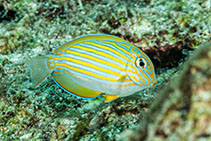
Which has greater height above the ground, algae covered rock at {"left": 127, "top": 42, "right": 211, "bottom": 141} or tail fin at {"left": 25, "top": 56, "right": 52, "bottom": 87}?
tail fin at {"left": 25, "top": 56, "right": 52, "bottom": 87}

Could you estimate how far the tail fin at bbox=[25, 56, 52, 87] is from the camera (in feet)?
7.55

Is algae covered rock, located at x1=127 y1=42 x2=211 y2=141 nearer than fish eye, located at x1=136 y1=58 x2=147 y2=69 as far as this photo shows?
Yes

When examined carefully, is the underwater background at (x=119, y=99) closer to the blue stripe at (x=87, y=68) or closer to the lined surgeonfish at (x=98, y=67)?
the lined surgeonfish at (x=98, y=67)

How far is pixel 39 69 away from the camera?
7.60 feet

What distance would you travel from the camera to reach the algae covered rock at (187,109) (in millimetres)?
950

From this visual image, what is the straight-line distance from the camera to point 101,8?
13.3 feet

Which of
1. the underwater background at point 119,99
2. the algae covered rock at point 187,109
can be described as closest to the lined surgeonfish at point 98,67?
the underwater background at point 119,99

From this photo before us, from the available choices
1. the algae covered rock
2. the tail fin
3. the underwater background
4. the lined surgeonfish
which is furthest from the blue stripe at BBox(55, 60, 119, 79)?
the algae covered rock

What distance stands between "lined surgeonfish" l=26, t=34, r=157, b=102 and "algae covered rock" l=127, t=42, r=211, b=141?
1013mm

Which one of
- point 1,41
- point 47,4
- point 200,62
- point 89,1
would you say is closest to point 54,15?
point 47,4

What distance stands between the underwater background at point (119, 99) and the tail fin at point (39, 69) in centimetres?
68

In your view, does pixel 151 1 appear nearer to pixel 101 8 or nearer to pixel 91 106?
pixel 101 8

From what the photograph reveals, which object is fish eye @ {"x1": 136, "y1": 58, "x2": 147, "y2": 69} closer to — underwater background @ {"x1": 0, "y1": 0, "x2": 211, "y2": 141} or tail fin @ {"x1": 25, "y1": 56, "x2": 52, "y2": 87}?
underwater background @ {"x1": 0, "y1": 0, "x2": 211, "y2": 141}

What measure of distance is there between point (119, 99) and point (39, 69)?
114 cm
